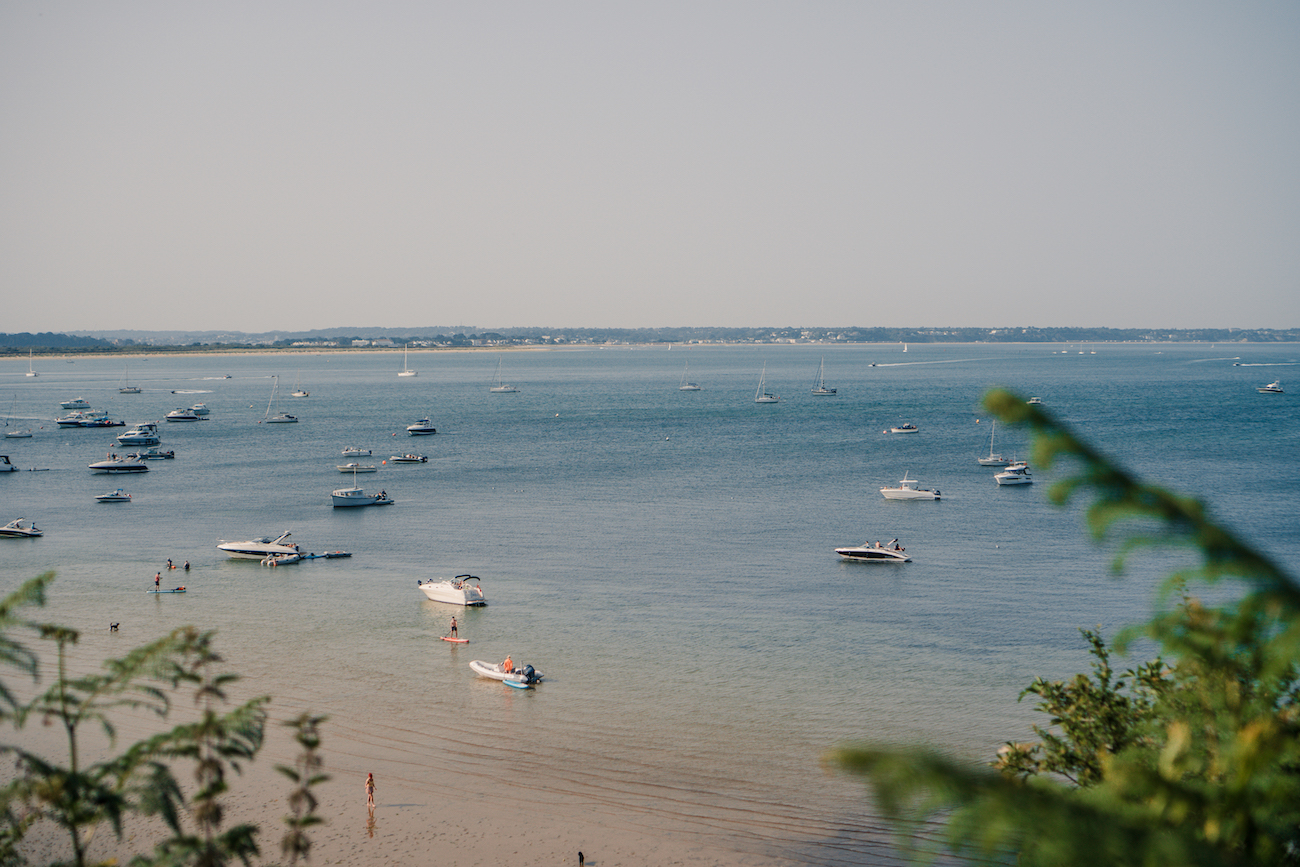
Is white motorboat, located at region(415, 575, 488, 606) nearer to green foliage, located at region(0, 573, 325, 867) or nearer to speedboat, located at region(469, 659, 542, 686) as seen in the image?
speedboat, located at region(469, 659, 542, 686)

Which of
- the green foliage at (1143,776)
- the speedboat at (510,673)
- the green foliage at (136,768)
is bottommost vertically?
the speedboat at (510,673)

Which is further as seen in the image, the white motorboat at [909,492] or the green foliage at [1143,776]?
the white motorboat at [909,492]

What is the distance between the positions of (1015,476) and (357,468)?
6315 cm

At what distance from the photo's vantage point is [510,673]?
133ft

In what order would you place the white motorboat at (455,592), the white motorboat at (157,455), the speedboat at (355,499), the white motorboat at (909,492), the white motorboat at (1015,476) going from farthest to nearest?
the white motorboat at (157,455), the white motorboat at (1015,476), the white motorboat at (909,492), the speedboat at (355,499), the white motorboat at (455,592)

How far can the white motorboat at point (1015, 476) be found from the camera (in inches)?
3597

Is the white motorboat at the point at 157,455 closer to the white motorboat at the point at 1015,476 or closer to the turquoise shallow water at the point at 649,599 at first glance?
the turquoise shallow water at the point at 649,599

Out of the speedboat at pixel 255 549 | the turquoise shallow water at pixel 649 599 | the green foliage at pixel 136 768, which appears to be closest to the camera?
the green foliage at pixel 136 768

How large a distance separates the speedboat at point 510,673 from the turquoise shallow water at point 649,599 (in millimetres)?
814

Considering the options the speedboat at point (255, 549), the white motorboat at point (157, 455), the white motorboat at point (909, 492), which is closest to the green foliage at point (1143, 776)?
the speedboat at point (255, 549)

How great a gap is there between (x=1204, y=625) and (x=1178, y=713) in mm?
5097

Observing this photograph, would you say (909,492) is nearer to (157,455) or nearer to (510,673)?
(510,673)

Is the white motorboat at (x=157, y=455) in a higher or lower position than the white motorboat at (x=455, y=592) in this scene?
lower

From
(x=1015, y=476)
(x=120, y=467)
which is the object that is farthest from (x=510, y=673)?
(x=120, y=467)
